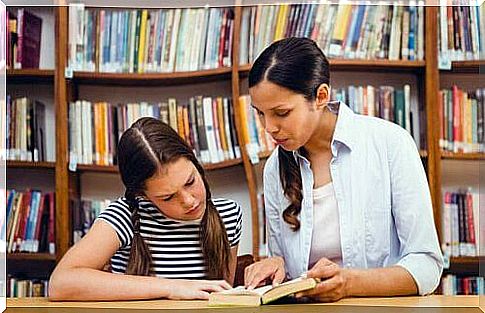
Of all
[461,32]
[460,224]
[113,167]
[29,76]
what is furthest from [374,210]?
[29,76]

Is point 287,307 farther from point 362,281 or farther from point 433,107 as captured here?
point 433,107

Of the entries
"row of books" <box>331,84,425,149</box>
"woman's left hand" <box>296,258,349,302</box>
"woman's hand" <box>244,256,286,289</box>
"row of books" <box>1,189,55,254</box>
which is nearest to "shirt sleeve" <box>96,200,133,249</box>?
"row of books" <box>1,189,55,254</box>

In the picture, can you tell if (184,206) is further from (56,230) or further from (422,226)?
(422,226)

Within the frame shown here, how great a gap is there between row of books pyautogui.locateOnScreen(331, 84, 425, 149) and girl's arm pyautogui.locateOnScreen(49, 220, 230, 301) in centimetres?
42

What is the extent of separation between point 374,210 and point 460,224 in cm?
17

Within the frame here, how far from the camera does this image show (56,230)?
4.69 ft

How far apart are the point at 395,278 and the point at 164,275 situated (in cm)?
42

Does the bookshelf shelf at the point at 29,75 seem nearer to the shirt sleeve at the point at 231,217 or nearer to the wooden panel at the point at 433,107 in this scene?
the shirt sleeve at the point at 231,217

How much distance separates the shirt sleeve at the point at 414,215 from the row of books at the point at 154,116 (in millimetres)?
300

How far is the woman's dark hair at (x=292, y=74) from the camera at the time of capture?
1.35 m

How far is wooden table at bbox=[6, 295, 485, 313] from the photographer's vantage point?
1.30 metres

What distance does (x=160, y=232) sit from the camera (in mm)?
1386

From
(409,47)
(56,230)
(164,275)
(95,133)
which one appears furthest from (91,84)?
(409,47)

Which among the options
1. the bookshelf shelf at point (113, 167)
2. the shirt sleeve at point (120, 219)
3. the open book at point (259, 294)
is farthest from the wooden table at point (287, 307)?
the bookshelf shelf at point (113, 167)
